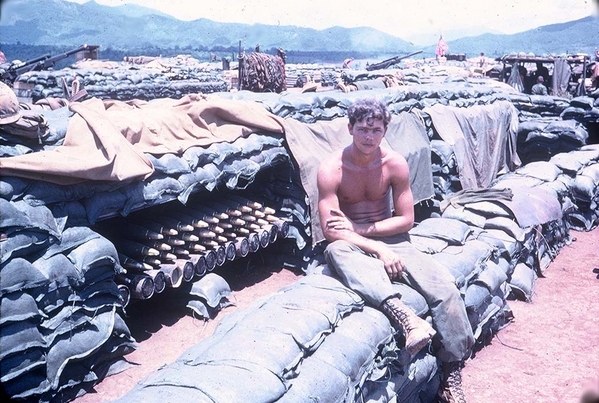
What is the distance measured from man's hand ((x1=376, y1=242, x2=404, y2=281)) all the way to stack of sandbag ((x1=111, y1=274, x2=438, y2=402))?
366mm

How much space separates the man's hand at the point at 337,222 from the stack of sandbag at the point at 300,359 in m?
0.40

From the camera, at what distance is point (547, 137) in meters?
11.1

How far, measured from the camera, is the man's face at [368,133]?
391 cm

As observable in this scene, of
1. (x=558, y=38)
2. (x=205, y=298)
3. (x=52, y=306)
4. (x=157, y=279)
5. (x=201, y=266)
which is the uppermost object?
(x=558, y=38)

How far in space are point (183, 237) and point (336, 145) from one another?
Answer: 258 cm

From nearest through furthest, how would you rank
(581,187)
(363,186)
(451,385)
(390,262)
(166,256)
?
(390,262)
(451,385)
(363,186)
(166,256)
(581,187)

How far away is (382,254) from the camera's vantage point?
3.89 meters

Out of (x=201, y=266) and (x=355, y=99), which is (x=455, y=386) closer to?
(x=201, y=266)

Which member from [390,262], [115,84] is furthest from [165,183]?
[115,84]

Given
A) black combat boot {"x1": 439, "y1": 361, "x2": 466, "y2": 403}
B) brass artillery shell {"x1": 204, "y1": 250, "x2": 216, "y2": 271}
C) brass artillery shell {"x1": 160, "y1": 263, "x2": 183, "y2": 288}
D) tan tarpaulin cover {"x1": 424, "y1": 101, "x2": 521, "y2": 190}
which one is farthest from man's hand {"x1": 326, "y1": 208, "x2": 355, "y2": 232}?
tan tarpaulin cover {"x1": 424, "y1": 101, "x2": 521, "y2": 190}

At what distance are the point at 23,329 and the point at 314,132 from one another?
4.27 metres

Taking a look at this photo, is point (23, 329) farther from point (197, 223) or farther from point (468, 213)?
point (468, 213)

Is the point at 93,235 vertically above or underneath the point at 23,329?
above

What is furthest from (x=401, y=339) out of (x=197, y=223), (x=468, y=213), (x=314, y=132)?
(x=314, y=132)
